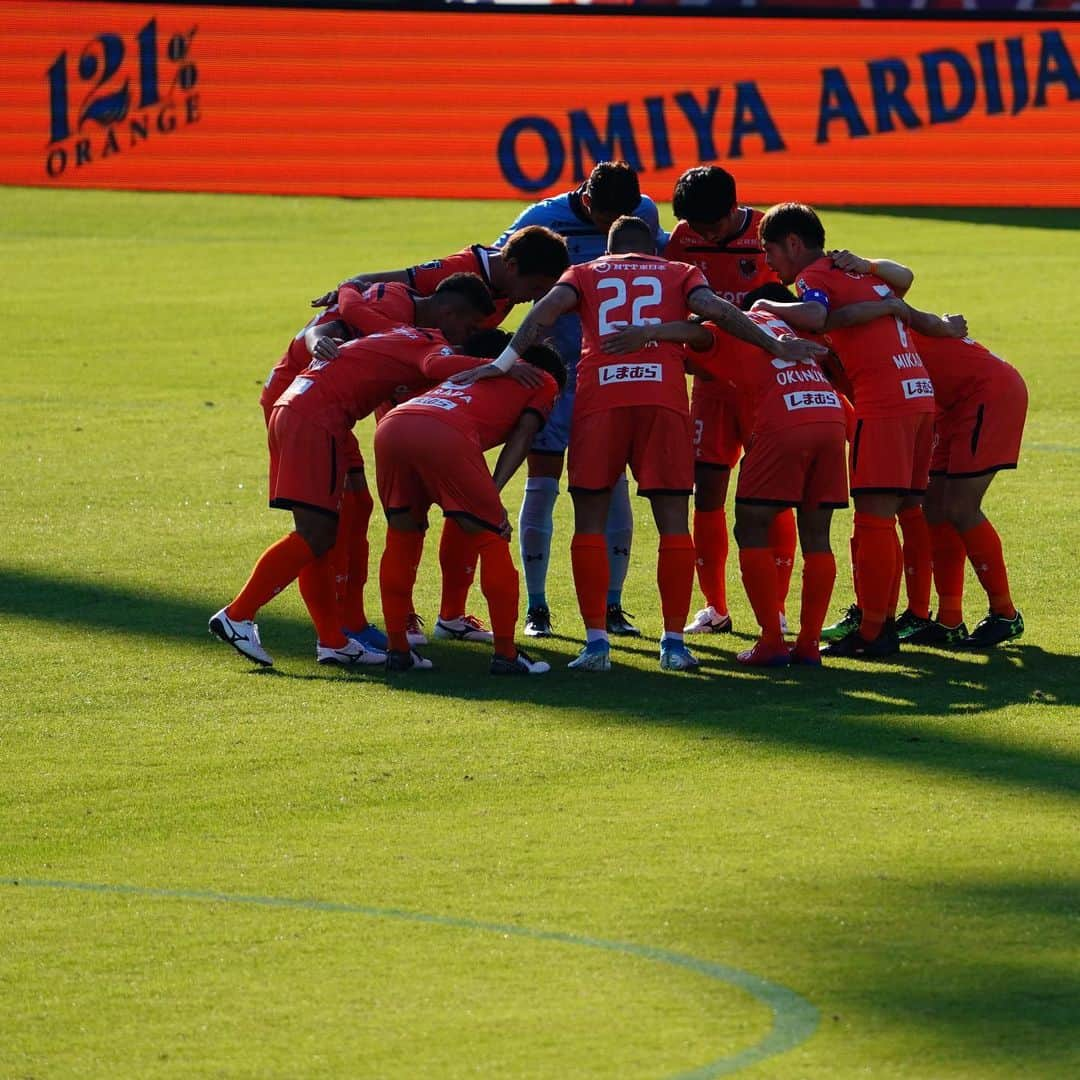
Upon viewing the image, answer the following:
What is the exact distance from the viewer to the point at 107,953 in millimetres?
4922

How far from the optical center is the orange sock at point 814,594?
25.5ft

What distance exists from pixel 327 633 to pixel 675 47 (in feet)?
50.9

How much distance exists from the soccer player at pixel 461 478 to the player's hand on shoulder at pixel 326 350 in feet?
1.19

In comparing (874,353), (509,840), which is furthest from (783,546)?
(509,840)

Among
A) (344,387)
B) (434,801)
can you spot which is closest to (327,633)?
(344,387)

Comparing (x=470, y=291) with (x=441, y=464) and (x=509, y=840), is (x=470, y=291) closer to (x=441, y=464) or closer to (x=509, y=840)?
(x=441, y=464)

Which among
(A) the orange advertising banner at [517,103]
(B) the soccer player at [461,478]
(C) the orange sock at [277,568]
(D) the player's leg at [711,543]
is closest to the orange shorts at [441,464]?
(B) the soccer player at [461,478]

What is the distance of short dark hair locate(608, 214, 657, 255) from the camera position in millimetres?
7941

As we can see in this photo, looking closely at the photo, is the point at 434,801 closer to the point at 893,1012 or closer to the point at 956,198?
the point at 893,1012

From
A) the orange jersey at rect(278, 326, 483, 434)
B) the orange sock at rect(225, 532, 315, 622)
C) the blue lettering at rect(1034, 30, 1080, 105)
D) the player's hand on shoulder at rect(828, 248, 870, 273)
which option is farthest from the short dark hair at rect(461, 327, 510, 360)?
the blue lettering at rect(1034, 30, 1080, 105)

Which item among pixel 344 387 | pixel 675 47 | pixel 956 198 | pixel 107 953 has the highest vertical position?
pixel 675 47

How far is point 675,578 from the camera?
777 centimetres

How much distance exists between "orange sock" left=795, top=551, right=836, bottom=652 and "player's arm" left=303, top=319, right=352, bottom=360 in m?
1.92

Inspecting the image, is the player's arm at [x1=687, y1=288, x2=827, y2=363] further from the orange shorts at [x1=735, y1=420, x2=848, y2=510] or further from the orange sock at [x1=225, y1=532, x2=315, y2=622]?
the orange sock at [x1=225, y1=532, x2=315, y2=622]
